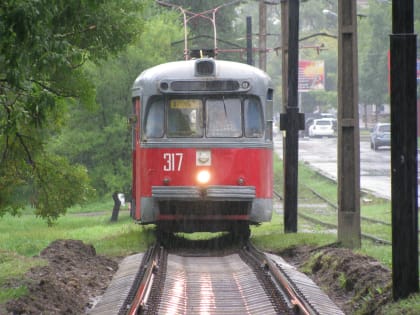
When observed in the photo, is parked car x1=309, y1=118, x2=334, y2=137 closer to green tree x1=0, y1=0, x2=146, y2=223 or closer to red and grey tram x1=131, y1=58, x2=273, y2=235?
green tree x1=0, y1=0, x2=146, y2=223

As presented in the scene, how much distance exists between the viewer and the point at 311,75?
9350 cm

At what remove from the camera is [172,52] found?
3916cm

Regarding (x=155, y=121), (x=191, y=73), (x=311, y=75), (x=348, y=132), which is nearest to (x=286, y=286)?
(x=348, y=132)

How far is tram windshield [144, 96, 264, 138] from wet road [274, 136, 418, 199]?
19222 millimetres

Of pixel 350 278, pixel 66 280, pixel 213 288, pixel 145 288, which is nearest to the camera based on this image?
pixel 145 288

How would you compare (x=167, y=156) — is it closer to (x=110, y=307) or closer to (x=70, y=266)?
(x=70, y=266)

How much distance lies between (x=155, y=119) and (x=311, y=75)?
77.4 meters

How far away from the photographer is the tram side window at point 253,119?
17031mm

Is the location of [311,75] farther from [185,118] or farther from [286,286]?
[286,286]

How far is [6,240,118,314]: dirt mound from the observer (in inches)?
434

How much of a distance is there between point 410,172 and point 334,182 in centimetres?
3250

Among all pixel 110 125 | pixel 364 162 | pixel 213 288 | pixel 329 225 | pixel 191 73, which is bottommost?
pixel 329 225

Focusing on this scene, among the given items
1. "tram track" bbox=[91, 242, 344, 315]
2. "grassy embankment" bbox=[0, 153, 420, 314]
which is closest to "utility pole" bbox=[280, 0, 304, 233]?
"grassy embankment" bbox=[0, 153, 420, 314]

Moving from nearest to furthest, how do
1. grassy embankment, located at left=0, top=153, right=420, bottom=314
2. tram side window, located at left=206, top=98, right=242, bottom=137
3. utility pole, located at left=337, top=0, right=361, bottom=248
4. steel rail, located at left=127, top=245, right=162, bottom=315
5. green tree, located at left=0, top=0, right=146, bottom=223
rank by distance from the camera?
green tree, located at left=0, top=0, right=146, bottom=223 → steel rail, located at left=127, top=245, right=162, bottom=315 → grassy embankment, located at left=0, top=153, right=420, bottom=314 → utility pole, located at left=337, top=0, right=361, bottom=248 → tram side window, located at left=206, top=98, right=242, bottom=137
